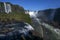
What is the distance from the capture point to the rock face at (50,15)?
217 cm

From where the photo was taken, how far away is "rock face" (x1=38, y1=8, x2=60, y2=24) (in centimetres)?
217

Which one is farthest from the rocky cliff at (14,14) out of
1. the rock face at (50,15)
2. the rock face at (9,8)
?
the rock face at (50,15)

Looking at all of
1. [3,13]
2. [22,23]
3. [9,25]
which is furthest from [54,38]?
[3,13]

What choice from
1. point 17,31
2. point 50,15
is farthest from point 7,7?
point 50,15

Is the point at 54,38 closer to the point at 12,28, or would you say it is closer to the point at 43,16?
the point at 43,16

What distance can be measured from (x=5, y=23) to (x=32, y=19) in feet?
1.38

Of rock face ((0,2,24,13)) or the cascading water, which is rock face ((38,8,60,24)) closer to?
the cascading water

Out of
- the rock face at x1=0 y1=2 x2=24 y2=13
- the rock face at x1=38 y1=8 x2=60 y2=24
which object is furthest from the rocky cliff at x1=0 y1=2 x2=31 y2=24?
the rock face at x1=38 y1=8 x2=60 y2=24

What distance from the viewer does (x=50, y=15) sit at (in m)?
2.23

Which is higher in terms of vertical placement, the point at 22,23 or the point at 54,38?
the point at 22,23

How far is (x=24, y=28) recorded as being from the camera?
7.81 feet

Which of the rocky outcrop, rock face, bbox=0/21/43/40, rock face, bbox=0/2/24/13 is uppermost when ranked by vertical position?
rock face, bbox=0/2/24/13

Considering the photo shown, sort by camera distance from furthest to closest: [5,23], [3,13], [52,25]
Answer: [3,13] → [5,23] → [52,25]

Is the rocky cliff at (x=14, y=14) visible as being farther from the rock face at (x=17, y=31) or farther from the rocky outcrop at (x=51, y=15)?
the rocky outcrop at (x=51, y=15)
